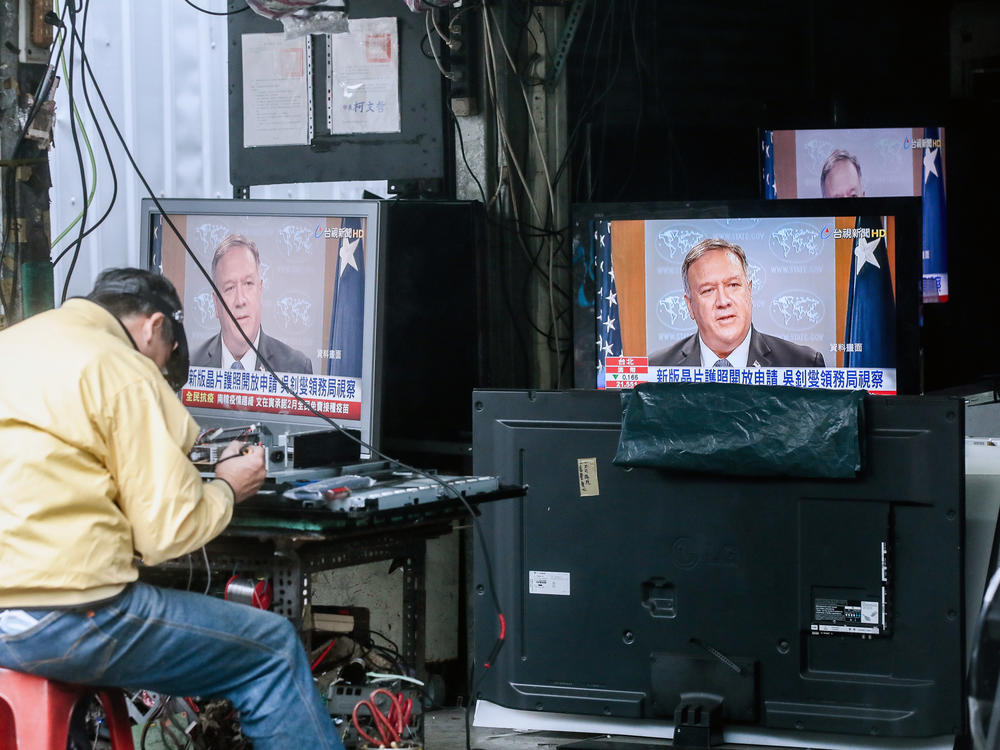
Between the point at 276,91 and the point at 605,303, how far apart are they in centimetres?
157

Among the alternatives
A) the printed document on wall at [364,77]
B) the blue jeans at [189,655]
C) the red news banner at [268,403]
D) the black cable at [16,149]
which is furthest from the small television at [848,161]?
the blue jeans at [189,655]

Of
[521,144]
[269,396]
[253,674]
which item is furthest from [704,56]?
[253,674]

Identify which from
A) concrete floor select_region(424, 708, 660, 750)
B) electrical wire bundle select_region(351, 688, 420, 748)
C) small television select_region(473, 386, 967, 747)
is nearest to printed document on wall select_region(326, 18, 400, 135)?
small television select_region(473, 386, 967, 747)

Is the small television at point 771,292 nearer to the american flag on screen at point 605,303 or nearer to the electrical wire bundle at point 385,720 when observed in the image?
the american flag on screen at point 605,303

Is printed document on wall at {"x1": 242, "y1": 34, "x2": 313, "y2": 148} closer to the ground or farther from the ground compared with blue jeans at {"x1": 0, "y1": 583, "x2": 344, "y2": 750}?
farther from the ground

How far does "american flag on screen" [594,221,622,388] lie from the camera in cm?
430

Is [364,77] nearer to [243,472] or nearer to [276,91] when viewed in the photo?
[276,91]

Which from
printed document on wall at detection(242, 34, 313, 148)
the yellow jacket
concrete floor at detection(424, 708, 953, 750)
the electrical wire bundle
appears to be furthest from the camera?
printed document on wall at detection(242, 34, 313, 148)

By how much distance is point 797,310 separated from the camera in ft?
13.5

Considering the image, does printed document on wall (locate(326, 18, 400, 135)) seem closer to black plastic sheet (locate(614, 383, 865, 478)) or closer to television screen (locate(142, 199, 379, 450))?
television screen (locate(142, 199, 379, 450))

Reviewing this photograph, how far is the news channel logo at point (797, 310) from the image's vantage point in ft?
13.5

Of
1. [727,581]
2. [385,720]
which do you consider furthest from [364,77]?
[385,720]

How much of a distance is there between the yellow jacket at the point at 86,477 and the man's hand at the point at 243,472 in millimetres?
189

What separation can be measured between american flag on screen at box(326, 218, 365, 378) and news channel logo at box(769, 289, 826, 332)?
130 centimetres
